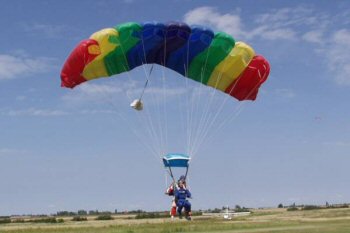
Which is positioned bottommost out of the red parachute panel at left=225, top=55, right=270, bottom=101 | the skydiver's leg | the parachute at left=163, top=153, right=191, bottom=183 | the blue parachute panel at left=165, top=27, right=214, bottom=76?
the skydiver's leg

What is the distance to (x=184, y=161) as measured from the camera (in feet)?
79.6

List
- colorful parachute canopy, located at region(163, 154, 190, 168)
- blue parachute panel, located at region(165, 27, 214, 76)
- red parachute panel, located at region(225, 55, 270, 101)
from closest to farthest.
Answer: colorful parachute canopy, located at region(163, 154, 190, 168)
blue parachute panel, located at region(165, 27, 214, 76)
red parachute panel, located at region(225, 55, 270, 101)

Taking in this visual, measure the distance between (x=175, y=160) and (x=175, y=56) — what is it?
17.2ft

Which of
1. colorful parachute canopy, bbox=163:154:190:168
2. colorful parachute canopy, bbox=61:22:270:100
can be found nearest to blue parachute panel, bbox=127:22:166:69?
colorful parachute canopy, bbox=61:22:270:100

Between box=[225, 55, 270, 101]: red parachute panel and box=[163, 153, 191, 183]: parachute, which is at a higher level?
box=[225, 55, 270, 101]: red parachute panel

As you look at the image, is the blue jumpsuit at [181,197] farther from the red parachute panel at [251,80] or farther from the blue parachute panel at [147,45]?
the blue parachute panel at [147,45]

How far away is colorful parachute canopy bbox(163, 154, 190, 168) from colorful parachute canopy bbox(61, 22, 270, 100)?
4.19 metres

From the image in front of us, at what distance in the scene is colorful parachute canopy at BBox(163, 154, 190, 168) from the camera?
24094mm

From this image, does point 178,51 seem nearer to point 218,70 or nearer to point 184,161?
point 218,70

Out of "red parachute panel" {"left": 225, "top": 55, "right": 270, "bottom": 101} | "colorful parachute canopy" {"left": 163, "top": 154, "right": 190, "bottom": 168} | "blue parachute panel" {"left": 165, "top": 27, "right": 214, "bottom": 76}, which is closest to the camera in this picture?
"colorful parachute canopy" {"left": 163, "top": 154, "right": 190, "bottom": 168}

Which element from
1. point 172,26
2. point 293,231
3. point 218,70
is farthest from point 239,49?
point 293,231

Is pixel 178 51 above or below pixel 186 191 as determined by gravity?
above

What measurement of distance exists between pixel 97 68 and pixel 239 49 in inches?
257

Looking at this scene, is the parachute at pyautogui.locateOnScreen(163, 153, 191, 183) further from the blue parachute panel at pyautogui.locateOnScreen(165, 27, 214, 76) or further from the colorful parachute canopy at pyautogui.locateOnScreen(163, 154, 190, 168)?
the blue parachute panel at pyautogui.locateOnScreen(165, 27, 214, 76)
